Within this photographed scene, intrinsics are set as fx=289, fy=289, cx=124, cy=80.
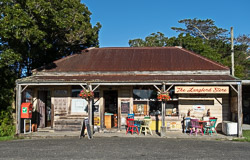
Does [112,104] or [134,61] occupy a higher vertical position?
[134,61]

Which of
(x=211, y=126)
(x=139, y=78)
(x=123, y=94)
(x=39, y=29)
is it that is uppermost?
(x=39, y=29)

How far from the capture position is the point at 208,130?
44.5 ft

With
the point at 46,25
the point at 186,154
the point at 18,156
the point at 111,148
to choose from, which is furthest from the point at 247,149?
the point at 46,25

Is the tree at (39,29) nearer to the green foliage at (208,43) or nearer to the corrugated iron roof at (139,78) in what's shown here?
the corrugated iron roof at (139,78)

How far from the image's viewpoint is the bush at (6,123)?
15.2 metres

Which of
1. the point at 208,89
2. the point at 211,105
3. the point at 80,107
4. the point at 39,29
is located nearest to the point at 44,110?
the point at 80,107

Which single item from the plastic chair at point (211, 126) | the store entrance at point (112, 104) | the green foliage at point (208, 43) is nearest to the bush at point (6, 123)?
the store entrance at point (112, 104)

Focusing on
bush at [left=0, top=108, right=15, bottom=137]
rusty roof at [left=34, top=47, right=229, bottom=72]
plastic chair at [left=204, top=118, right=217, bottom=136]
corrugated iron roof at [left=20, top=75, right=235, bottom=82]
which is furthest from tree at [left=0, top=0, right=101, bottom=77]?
plastic chair at [left=204, top=118, right=217, bottom=136]

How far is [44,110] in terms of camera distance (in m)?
16.2

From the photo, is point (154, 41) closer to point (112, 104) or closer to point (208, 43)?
point (208, 43)

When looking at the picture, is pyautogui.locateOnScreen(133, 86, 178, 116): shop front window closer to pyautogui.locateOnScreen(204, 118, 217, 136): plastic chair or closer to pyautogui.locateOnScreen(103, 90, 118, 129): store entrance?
pyautogui.locateOnScreen(103, 90, 118, 129): store entrance

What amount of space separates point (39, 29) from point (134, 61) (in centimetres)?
545

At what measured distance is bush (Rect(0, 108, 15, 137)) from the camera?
50.0 feet

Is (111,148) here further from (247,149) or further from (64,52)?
(64,52)
